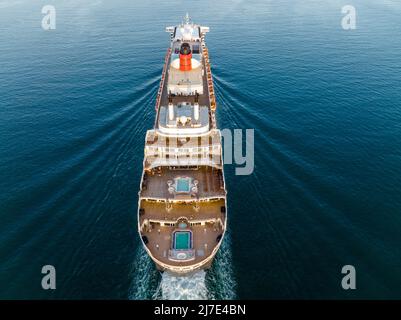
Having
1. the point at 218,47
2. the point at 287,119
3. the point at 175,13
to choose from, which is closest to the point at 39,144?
the point at 287,119

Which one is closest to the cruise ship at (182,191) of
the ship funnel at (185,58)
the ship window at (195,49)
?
the ship funnel at (185,58)

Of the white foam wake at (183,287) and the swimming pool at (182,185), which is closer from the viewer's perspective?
the white foam wake at (183,287)

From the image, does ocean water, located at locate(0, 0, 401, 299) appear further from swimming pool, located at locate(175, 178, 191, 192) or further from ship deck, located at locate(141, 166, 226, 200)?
swimming pool, located at locate(175, 178, 191, 192)

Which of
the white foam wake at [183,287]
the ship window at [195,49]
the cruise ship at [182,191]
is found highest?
the ship window at [195,49]

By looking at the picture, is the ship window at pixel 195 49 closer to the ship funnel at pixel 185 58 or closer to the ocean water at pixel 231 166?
the ocean water at pixel 231 166

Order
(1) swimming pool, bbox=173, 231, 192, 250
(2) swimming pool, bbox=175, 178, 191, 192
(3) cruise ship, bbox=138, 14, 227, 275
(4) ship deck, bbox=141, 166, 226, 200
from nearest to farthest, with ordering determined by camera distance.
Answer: (3) cruise ship, bbox=138, 14, 227, 275
(1) swimming pool, bbox=173, 231, 192, 250
(4) ship deck, bbox=141, 166, 226, 200
(2) swimming pool, bbox=175, 178, 191, 192

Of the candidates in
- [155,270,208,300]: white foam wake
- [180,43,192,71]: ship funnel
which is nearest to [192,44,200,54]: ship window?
[180,43,192,71]: ship funnel
